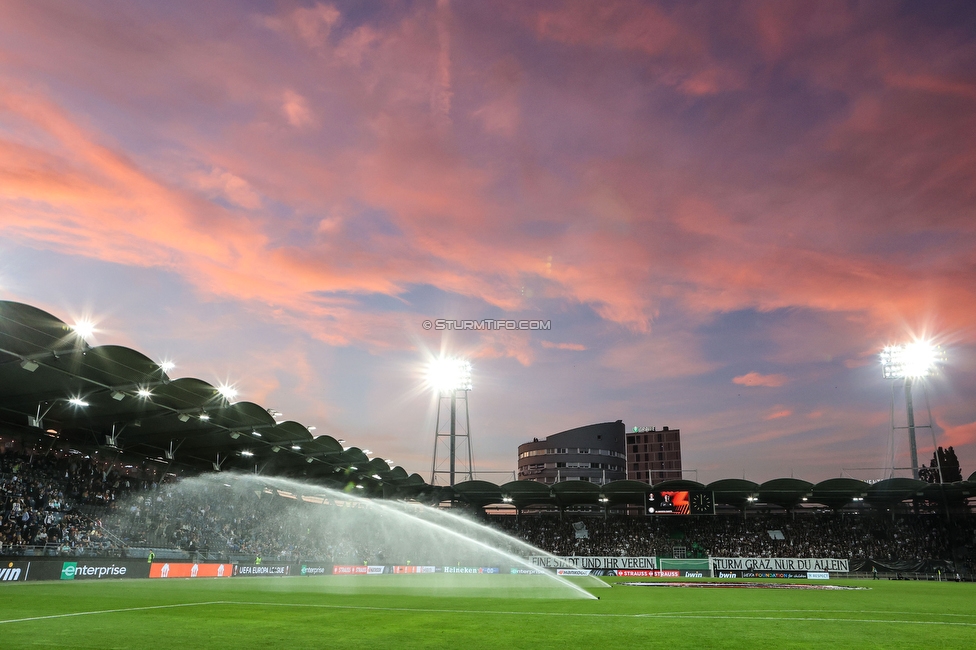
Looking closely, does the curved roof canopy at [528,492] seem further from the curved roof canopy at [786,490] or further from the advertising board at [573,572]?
the curved roof canopy at [786,490]

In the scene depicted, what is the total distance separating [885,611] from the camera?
19.7 m

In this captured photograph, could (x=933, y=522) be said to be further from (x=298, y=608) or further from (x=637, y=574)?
(x=298, y=608)

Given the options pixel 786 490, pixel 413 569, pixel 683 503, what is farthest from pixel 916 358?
pixel 413 569

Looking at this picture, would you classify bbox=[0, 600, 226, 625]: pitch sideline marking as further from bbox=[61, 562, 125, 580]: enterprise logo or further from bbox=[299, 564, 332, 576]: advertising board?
bbox=[299, 564, 332, 576]: advertising board

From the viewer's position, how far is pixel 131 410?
3834 cm

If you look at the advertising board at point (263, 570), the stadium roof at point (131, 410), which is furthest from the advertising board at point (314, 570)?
the stadium roof at point (131, 410)

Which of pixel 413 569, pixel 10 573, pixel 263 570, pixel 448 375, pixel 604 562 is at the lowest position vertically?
pixel 413 569

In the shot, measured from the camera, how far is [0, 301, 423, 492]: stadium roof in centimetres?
2809

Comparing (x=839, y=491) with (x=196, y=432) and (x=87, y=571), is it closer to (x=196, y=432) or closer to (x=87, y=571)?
(x=196, y=432)

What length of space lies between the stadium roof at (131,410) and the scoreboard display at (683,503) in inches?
1114

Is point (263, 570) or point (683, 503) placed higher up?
point (683, 503)

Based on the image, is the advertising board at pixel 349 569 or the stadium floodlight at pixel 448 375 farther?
the stadium floodlight at pixel 448 375

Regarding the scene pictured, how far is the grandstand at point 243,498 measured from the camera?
106 feet

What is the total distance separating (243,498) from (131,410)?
19639 mm
